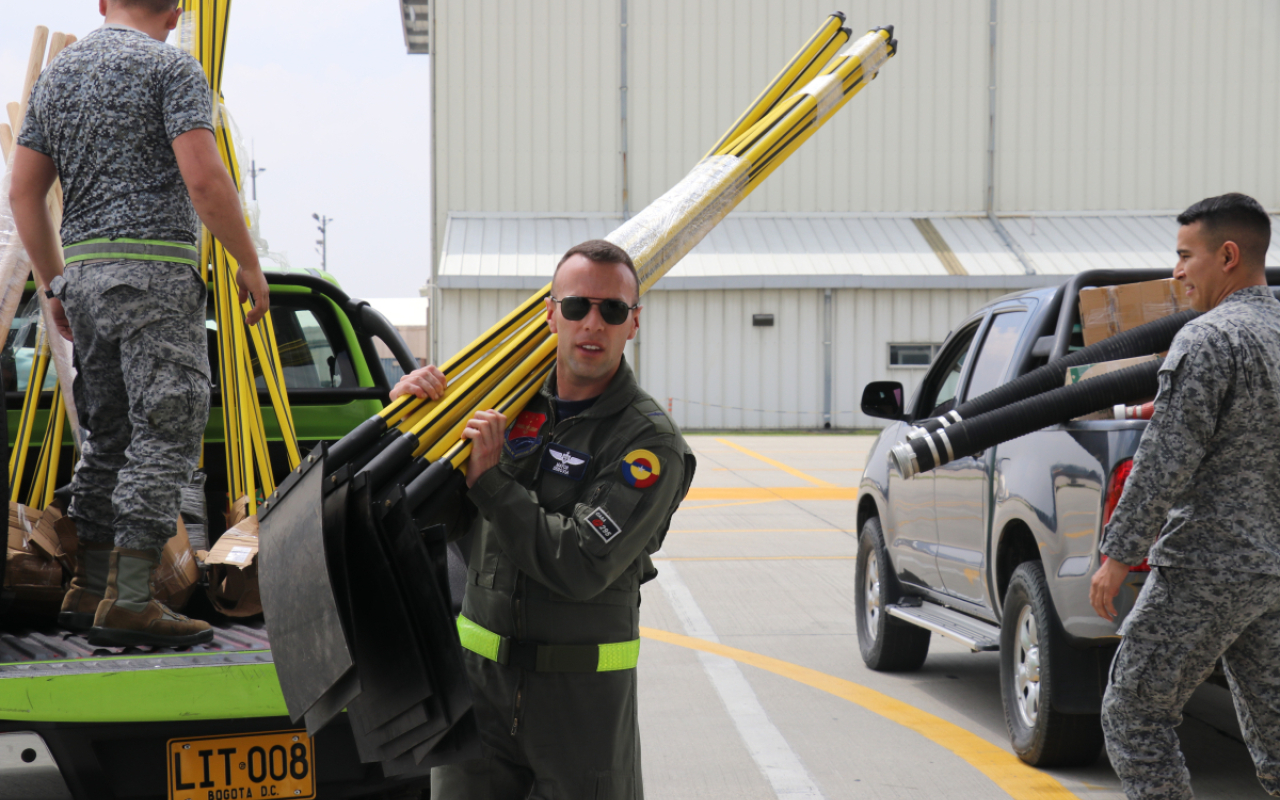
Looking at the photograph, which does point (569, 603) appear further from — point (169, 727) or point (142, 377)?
point (142, 377)

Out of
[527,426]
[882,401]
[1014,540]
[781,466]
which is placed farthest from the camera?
[781,466]

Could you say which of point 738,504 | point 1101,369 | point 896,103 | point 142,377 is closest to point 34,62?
point 142,377

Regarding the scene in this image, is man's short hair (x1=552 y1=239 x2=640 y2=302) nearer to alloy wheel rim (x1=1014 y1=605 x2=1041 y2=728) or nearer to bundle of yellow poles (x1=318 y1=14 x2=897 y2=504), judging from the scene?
bundle of yellow poles (x1=318 y1=14 x2=897 y2=504)

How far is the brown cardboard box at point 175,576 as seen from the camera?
3.58m

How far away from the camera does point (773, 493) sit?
52.2ft

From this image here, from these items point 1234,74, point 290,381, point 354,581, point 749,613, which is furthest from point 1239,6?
point 354,581

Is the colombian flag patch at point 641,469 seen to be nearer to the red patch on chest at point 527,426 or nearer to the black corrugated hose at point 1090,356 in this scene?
the red patch on chest at point 527,426

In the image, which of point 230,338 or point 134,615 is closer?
point 134,615

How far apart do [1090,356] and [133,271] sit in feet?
10.5

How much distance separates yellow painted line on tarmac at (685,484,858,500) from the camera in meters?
15.5

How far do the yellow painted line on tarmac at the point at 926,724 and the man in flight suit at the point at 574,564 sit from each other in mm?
2582

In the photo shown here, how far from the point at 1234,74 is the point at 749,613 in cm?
2886

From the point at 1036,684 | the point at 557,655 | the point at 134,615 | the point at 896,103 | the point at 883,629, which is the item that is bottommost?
the point at 883,629

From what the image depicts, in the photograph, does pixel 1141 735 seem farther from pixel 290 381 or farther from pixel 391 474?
pixel 290 381
